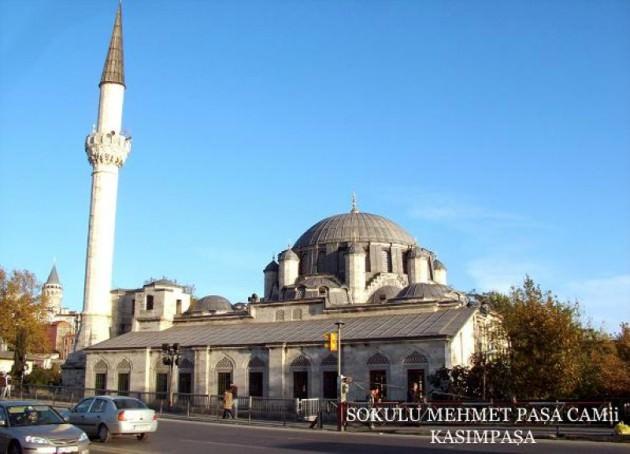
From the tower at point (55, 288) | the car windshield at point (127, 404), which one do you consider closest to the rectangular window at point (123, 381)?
the car windshield at point (127, 404)

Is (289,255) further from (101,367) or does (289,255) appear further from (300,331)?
(101,367)

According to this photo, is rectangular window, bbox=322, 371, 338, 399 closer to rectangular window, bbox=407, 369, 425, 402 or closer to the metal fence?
the metal fence

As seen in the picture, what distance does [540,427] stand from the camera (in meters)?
20.7

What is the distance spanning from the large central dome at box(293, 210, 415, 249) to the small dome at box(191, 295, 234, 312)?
7791mm

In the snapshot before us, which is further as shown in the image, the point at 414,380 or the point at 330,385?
the point at 330,385

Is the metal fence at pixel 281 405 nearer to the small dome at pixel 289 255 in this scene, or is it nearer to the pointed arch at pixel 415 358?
the pointed arch at pixel 415 358

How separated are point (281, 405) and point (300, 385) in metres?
5.43

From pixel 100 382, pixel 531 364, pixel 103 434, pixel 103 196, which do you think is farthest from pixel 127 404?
pixel 103 196

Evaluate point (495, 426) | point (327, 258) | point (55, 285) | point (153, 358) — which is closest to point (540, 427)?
point (495, 426)

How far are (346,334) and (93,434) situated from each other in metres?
19.6

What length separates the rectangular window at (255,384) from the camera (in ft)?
123

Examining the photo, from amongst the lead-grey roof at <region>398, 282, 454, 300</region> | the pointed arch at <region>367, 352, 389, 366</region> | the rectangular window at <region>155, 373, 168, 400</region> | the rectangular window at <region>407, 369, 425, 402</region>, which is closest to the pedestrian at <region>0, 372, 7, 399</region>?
the rectangular window at <region>155, 373, 168, 400</region>

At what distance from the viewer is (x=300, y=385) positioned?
35.9 meters

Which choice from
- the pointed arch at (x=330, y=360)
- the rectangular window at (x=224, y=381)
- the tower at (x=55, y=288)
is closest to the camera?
the pointed arch at (x=330, y=360)
